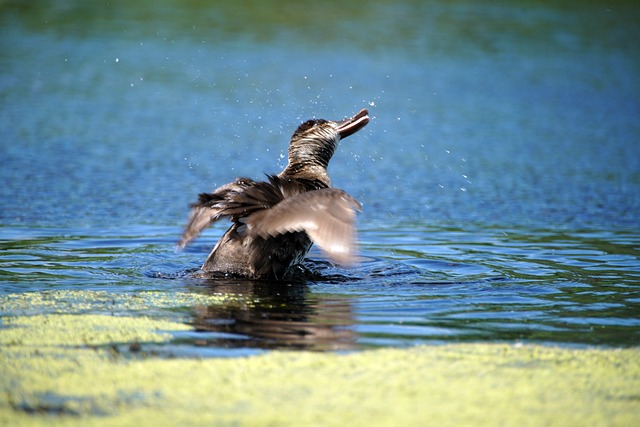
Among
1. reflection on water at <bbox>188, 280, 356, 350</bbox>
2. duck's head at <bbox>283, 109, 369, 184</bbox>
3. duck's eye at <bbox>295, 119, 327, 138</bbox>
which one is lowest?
reflection on water at <bbox>188, 280, 356, 350</bbox>

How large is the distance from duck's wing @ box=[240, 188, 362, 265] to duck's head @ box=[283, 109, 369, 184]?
1.20m

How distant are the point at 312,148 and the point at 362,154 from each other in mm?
4763

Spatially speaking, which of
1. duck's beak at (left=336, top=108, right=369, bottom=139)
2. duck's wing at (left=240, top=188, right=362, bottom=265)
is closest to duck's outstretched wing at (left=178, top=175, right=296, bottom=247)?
duck's wing at (left=240, top=188, right=362, bottom=265)

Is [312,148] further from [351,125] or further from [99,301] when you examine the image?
[99,301]

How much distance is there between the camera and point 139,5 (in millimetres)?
21422

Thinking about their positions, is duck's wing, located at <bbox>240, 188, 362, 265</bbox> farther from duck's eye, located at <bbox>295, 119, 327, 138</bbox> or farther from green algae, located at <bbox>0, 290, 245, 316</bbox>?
duck's eye, located at <bbox>295, 119, 327, 138</bbox>

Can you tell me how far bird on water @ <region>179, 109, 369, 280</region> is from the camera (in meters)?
6.23

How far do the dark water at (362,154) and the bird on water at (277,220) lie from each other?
22 centimetres

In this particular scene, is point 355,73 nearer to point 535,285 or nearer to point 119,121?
point 119,121

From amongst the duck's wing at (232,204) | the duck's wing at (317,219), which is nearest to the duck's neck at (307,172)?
the duck's wing at (232,204)

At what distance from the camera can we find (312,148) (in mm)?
7895

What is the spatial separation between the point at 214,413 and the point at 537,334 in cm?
215

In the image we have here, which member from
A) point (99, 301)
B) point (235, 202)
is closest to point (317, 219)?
point (235, 202)

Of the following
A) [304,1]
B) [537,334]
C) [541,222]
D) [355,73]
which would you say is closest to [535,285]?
[537,334]
